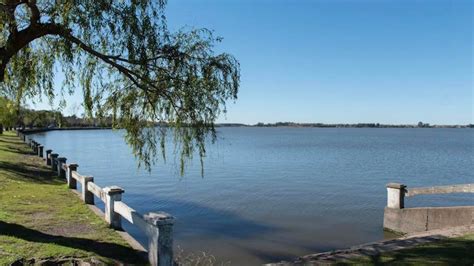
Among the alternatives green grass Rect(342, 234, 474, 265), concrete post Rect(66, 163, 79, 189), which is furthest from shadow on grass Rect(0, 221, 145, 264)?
→ concrete post Rect(66, 163, 79, 189)

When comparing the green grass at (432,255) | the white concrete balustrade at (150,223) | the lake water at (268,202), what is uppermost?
the white concrete balustrade at (150,223)

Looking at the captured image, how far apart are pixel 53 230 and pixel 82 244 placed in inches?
55.7

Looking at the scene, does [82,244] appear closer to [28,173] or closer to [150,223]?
[150,223]

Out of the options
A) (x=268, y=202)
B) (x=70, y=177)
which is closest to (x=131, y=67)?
(x=70, y=177)

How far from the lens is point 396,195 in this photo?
1241cm

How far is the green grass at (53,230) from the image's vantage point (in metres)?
6.97

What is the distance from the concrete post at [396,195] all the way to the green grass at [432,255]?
4501mm

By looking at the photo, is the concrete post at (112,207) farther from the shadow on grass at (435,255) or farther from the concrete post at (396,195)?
the concrete post at (396,195)

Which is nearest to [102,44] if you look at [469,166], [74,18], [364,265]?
[74,18]

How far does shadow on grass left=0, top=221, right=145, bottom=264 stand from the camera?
7.15 metres

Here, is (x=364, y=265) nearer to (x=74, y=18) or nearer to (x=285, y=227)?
(x=74, y=18)

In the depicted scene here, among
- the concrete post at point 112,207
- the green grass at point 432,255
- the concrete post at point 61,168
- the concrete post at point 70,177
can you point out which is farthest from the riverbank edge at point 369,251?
the concrete post at point 61,168

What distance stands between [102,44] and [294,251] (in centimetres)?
782

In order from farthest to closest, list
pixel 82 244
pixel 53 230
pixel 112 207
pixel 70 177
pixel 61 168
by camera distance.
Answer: pixel 61 168 → pixel 70 177 → pixel 112 207 → pixel 53 230 → pixel 82 244
